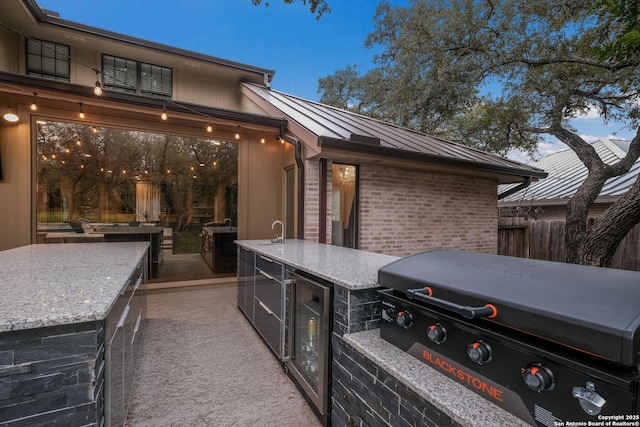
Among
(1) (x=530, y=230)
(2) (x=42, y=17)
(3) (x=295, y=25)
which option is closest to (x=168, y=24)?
(3) (x=295, y=25)

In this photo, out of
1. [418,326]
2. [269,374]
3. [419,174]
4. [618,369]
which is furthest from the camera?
[419,174]

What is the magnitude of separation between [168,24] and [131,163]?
676cm

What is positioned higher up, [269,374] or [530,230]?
[530,230]

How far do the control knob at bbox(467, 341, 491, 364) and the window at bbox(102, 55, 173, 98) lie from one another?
724cm

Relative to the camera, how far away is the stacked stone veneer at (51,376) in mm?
1153

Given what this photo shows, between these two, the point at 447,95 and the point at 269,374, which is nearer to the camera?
the point at 269,374

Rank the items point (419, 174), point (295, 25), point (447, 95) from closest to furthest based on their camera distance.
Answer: point (419, 174) < point (447, 95) < point (295, 25)

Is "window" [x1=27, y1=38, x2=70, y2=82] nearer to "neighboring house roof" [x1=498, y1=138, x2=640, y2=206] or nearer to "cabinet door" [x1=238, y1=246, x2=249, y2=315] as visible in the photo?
"cabinet door" [x1=238, y1=246, x2=249, y2=315]

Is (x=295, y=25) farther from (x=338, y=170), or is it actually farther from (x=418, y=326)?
(x=418, y=326)

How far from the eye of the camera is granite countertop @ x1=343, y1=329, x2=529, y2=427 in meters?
1.07

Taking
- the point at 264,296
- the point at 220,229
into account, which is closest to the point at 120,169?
the point at 220,229

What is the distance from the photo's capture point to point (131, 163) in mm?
5180

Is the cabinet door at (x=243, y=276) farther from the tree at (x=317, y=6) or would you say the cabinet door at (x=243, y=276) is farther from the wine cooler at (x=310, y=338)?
the tree at (x=317, y=6)

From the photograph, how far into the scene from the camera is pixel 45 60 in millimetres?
5418
